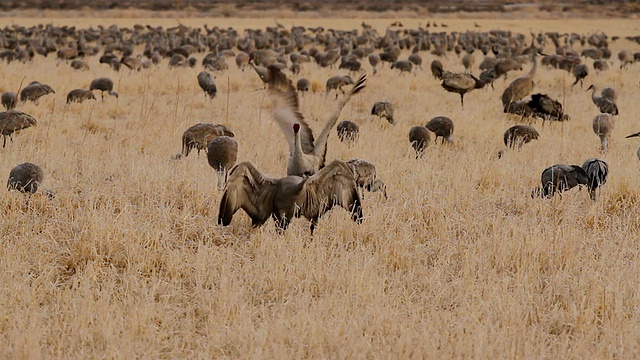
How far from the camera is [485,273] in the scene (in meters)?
5.04

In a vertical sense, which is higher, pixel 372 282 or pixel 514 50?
pixel 514 50

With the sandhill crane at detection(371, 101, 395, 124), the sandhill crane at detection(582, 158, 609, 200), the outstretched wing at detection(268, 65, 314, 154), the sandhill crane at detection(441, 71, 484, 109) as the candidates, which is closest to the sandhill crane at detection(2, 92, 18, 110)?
the sandhill crane at detection(371, 101, 395, 124)

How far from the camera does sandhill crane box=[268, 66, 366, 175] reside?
5.53 meters

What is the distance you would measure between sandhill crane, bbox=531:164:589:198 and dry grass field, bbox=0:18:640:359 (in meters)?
0.14

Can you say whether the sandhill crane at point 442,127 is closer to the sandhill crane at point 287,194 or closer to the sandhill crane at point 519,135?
the sandhill crane at point 519,135

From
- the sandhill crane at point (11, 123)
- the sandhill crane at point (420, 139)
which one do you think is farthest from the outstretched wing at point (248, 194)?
the sandhill crane at point (11, 123)

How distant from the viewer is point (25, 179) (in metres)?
6.23

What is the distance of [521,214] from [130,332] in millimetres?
4255

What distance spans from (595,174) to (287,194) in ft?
10.7

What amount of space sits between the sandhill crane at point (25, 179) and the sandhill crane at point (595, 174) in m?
5.37

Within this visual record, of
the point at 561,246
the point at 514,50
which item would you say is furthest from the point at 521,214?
the point at 514,50

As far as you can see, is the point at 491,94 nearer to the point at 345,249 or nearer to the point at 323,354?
the point at 345,249

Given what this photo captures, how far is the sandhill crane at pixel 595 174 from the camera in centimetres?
655

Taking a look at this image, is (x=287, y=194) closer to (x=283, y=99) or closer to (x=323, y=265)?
(x=323, y=265)
